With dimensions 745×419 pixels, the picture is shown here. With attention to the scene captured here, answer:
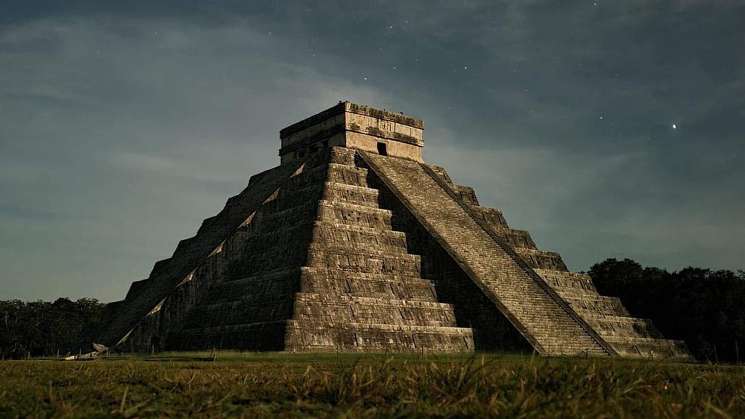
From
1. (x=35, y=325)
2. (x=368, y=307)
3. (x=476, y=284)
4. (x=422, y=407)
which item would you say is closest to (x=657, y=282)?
(x=476, y=284)

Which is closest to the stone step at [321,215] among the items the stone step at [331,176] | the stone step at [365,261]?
the stone step at [331,176]

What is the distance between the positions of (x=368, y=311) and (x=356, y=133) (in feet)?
50.5

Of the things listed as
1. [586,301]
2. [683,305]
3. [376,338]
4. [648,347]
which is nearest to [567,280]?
[586,301]

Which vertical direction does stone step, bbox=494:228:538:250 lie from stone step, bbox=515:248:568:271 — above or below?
above

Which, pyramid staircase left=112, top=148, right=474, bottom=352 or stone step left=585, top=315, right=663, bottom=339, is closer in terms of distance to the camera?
pyramid staircase left=112, top=148, right=474, bottom=352

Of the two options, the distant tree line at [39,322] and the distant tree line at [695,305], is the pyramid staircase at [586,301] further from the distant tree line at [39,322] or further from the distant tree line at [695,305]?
the distant tree line at [39,322]

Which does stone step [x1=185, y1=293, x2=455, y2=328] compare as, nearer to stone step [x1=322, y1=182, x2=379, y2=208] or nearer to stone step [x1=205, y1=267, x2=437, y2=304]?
stone step [x1=205, y1=267, x2=437, y2=304]

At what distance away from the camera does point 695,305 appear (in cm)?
4566

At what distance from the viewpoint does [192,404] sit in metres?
9.02

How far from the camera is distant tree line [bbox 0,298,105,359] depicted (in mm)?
70938

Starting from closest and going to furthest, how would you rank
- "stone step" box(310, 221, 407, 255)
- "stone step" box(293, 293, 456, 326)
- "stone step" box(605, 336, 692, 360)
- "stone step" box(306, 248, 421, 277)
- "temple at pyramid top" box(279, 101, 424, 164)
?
"stone step" box(293, 293, 456, 326)
"stone step" box(306, 248, 421, 277)
"stone step" box(310, 221, 407, 255)
"stone step" box(605, 336, 692, 360)
"temple at pyramid top" box(279, 101, 424, 164)

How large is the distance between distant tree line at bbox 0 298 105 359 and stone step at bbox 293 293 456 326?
35.5 meters

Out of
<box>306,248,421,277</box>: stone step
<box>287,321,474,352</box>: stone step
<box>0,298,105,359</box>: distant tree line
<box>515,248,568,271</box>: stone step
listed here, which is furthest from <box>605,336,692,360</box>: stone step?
<box>0,298,105,359</box>: distant tree line

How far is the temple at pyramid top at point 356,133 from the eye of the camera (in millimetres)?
45906
